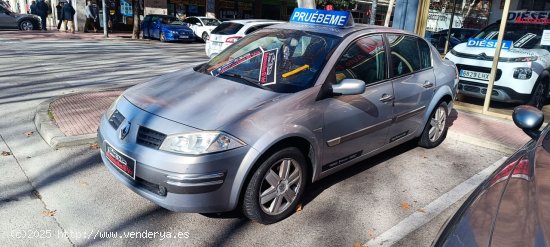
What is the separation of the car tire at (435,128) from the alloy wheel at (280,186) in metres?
2.49

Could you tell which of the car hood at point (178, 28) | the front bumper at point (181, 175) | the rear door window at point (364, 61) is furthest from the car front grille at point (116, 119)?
the car hood at point (178, 28)

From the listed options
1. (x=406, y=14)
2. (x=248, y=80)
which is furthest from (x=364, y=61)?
(x=406, y=14)

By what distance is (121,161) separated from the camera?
10.5 feet

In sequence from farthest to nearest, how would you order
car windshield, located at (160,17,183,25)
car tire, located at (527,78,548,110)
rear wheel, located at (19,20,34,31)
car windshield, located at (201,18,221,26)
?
car windshield, located at (201,18,221,26) → rear wheel, located at (19,20,34,31) → car windshield, located at (160,17,183,25) → car tire, located at (527,78,548,110)

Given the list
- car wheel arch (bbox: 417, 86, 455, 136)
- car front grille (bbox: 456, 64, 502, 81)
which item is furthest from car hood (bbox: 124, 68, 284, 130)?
car front grille (bbox: 456, 64, 502, 81)

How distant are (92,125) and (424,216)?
13.6 feet

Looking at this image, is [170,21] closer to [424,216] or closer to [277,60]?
[277,60]

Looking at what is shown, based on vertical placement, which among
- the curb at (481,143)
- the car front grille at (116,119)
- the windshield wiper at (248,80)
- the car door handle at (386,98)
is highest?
the windshield wiper at (248,80)

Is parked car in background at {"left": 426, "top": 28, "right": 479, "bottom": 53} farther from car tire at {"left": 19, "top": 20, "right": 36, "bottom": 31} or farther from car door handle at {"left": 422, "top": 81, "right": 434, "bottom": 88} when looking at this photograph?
car tire at {"left": 19, "top": 20, "right": 36, "bottom": 31}

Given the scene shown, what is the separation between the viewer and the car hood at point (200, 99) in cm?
308

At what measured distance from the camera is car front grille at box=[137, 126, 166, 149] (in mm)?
3021

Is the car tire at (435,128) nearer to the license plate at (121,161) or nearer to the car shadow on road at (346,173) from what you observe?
the car shadow on road at (346,173)

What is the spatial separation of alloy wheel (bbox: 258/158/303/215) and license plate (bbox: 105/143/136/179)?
99 cm

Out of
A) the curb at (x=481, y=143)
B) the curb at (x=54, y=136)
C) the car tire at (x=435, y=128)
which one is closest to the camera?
the curb at (x=54, y=136)
